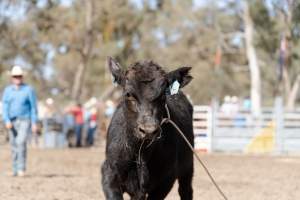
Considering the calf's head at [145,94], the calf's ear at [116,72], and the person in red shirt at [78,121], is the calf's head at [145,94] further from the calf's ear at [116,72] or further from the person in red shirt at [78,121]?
the person in red shirt at [78,121]

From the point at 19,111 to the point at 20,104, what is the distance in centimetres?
14

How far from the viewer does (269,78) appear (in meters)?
71.1

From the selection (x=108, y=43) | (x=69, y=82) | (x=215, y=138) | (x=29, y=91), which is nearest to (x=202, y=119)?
(x=215, y=138)

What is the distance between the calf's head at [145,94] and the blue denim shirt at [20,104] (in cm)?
783

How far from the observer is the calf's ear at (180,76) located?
752cm

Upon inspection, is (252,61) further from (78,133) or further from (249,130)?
(249,130)

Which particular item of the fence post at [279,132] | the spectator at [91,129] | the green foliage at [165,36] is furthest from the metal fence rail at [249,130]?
the green foliage at [165,36]

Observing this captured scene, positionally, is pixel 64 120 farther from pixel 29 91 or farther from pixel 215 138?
pixel 29 91

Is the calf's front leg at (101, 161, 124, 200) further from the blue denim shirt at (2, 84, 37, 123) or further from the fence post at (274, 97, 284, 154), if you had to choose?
the fence post at (274, 97, 284, 154)

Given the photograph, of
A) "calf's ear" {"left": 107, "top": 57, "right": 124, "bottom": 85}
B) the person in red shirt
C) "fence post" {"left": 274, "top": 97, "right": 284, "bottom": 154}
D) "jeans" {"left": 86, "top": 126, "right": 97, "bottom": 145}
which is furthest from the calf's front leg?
"jeans" {"left": 86, "top": 126, "right": 97, "bottom": 145}

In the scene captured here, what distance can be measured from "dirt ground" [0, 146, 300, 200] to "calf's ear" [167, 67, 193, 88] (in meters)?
4.55

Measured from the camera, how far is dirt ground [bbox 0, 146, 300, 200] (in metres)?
12.5

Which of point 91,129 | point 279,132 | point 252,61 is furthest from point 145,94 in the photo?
point 252,61

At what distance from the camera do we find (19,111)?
1509cm
